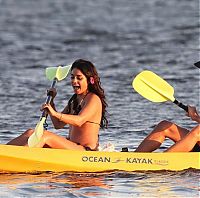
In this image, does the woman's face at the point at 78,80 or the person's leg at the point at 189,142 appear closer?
the person's leg at the point at 189,142

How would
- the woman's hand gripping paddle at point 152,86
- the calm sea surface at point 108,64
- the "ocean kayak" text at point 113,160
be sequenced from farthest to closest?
the woman's hand gripping paddle at point 152,86
the "ocean kayak" text at point 113,160
the calm sea surface at point 108,64

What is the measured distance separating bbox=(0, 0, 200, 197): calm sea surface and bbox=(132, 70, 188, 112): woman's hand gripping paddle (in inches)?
36.0

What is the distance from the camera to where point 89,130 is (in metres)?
9.45

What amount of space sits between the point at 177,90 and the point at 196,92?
11.3 inches

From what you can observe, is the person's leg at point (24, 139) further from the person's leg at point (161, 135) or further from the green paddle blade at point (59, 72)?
the person's leg at point (161, 135)

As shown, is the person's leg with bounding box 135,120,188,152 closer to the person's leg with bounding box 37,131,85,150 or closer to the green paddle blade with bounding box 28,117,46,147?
the person's leg with bounding box 37,131,85,150

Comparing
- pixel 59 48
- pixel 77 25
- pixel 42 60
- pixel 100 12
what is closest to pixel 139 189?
pixel 42 60

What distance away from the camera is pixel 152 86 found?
9836mm

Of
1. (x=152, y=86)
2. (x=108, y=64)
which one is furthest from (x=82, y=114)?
(x=108, y=64)

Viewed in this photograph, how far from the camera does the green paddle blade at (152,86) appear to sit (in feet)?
32.2

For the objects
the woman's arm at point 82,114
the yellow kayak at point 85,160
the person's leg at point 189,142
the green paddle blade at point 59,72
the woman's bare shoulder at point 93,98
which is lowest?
the yellow kayak at point 85,160

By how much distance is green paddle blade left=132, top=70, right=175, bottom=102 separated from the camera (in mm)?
9812

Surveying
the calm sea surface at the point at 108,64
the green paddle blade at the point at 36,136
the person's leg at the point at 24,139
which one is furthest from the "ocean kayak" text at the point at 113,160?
the person's leg at the point at 24,139

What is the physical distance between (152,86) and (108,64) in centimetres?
803
